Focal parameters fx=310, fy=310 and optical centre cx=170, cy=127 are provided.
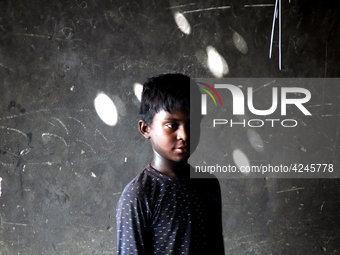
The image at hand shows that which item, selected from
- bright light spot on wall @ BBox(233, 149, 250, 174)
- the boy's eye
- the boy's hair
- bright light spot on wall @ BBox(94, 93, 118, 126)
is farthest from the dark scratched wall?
the boy's eye

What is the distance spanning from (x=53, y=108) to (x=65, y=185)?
591 mm

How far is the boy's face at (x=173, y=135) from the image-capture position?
111 centimetres

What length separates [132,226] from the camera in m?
1.01

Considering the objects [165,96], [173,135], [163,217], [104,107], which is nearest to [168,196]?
[163,217]

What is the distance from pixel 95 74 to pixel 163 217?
155 centimetres

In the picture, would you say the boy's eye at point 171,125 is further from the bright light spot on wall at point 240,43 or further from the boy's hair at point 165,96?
the bright light spot on wall at point 240,43

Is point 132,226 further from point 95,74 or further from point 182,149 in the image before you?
point 95,74

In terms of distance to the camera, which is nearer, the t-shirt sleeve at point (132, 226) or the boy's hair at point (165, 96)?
the t-shirt sleeve at point (132, 226)

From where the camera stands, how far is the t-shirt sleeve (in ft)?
3.29

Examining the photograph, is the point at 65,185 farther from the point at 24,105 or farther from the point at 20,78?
the point at 20,78

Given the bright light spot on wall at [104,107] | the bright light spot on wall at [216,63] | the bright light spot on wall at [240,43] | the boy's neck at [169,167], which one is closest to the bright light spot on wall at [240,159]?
the bright light spot on wall at [216,63]

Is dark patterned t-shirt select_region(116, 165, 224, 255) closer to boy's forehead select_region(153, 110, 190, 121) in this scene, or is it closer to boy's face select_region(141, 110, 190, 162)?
boy's face select_region(141, 110, 190, 162)

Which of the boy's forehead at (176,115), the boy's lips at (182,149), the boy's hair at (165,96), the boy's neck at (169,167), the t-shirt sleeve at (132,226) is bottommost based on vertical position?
the t-shirt sleeve at (132,226)

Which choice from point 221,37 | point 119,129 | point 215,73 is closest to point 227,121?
point 215,73
